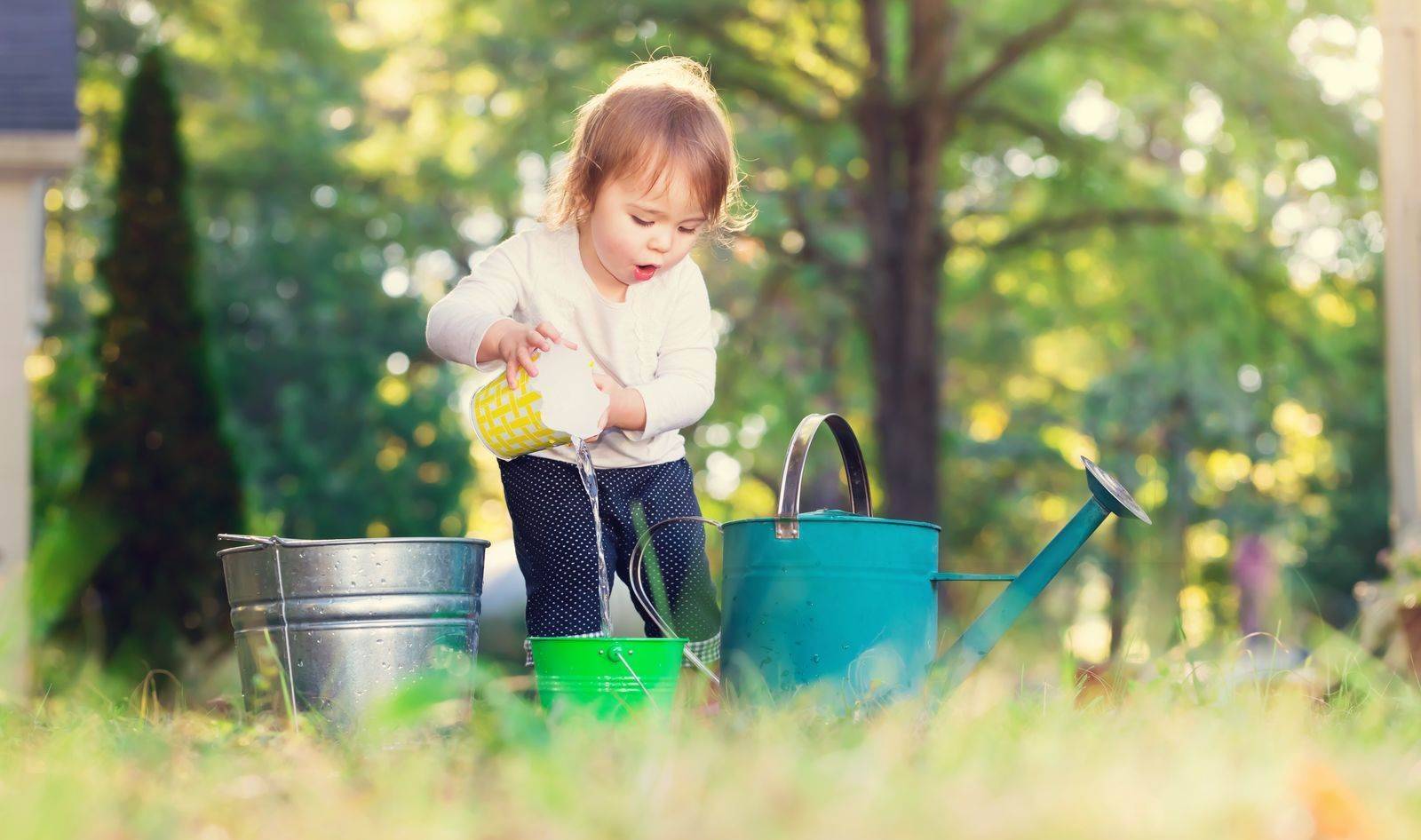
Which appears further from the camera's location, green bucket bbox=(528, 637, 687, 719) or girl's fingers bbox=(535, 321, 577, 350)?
girl's fingers bbox=(535, 321, 577, 350)

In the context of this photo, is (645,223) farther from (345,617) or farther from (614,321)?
(345,617)

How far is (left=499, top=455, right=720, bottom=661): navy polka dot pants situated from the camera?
2879mm

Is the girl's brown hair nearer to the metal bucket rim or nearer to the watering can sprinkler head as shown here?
the metal bucket rim

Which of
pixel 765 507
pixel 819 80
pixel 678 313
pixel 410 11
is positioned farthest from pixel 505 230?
pixel 678 313

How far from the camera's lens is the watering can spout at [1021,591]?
262 centimetres

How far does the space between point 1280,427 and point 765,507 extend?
6389mm

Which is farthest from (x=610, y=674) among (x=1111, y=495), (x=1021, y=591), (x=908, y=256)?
(x=908, y=256)

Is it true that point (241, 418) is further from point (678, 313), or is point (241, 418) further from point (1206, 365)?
point (678, 313)

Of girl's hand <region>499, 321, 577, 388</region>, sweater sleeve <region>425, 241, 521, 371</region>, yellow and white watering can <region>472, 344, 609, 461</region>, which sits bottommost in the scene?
yellow and white watering can <region>472, 344, 609, 461</region>

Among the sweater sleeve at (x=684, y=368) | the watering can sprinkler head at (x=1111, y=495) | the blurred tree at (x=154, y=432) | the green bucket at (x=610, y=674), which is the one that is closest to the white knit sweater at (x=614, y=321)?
the sweater sleeve at (x=684, y=368)

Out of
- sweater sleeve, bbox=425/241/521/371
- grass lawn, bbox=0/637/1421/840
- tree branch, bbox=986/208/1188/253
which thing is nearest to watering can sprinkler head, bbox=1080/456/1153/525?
grass lawn, bbox=0/637/1421/840

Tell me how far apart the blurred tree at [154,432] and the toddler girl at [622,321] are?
15.4ft

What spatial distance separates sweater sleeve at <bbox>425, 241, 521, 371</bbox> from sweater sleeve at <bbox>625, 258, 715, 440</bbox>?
0.32 metres

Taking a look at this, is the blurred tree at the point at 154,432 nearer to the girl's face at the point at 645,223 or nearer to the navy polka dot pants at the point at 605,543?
the navy polka dot pants at the point at 605,543
